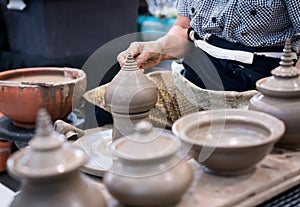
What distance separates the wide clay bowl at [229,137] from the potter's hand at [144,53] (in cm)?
54

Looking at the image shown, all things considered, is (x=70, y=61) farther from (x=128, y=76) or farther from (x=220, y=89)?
(x=128, y=76)

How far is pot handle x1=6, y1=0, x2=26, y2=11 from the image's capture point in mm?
2941

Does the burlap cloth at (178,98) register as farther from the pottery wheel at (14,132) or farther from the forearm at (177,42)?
the pottery wheel at (14,132)

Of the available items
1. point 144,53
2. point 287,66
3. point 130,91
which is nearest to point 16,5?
point 144,53

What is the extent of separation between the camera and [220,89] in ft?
5.58

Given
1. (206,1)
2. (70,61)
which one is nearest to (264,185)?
(206,1)

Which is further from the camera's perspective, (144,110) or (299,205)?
(144,110)

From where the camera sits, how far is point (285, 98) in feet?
3.71

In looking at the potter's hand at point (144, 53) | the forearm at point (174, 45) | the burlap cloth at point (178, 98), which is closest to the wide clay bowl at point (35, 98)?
the burlap cloth at point (178, 98)

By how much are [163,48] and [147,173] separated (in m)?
1.06

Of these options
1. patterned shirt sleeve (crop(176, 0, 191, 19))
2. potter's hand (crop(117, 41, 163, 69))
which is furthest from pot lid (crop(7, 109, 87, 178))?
patterned shirt sleeve (crop(176, 0, 191, 19))

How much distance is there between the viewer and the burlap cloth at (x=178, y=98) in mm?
1569

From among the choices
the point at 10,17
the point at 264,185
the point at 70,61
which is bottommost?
the point at 70,61

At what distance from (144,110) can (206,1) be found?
0.65 meters
